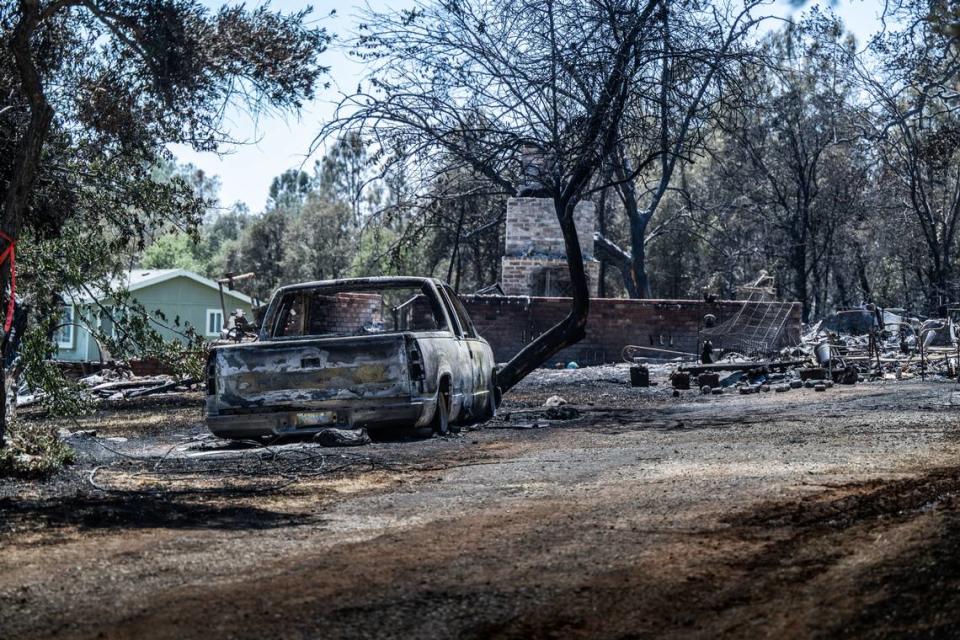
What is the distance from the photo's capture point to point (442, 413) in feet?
38.2

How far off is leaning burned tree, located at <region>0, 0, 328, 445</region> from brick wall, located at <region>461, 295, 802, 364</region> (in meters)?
11.7

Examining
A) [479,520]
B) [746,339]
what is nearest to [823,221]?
[746,339]

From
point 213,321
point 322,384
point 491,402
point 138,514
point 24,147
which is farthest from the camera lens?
point 213,321

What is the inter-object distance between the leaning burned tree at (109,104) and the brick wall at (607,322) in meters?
11.7

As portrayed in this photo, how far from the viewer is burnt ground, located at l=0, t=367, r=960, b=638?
161 inches

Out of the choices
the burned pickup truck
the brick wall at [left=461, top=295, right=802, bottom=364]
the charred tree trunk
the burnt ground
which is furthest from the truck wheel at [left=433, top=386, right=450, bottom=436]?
the brick wall at [left=461, top=295, right=802, bottom=364]

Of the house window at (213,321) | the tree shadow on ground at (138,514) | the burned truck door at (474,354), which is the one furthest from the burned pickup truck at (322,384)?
the house window at (213,321)

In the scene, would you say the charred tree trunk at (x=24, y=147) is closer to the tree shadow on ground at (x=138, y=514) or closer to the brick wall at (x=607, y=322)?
the tree shadow on ground at (x=138, y=514)

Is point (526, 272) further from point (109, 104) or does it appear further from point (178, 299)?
point (178, 299)

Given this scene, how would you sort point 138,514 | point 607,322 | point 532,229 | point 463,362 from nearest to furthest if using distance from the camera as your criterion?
point 138,514
point 463,362
point 607,322
point 532,229

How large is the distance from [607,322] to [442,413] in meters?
14.6

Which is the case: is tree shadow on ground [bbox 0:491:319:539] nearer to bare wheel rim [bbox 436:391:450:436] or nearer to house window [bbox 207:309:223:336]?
bare wheel rim [bbox 436:391:450:436]

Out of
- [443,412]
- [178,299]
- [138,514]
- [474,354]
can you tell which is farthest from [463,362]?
[178,299]

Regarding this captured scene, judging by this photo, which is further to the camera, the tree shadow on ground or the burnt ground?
the tree shadow on ground
